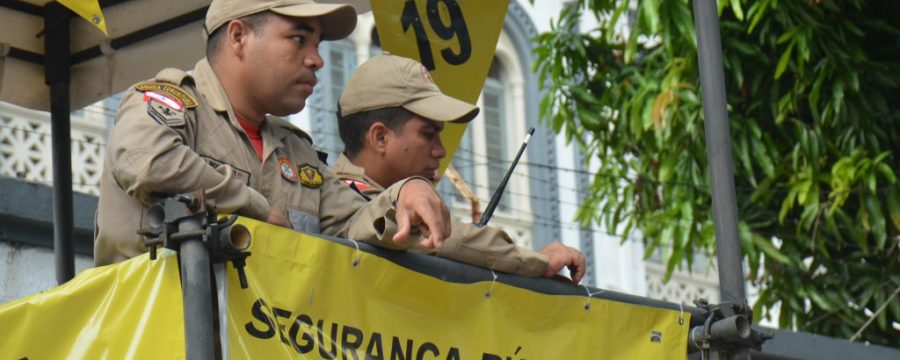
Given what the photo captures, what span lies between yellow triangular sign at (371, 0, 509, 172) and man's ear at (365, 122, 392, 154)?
1.02 m

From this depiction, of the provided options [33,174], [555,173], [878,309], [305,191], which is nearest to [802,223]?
[878,309]

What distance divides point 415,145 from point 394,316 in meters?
1.02

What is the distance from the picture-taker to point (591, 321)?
16.2ft

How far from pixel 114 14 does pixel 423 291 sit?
7.23 ft

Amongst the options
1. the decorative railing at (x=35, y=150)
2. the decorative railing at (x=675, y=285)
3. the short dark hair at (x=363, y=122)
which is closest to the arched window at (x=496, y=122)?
the decorative railing at (x=675, y=285)

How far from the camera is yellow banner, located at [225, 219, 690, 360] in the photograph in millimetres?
4113

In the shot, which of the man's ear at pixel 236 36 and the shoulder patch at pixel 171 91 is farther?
the man's ear at pixel 236 36

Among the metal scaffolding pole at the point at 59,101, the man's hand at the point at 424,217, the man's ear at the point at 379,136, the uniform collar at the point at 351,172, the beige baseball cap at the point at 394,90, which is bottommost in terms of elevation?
the man's hand at the point at 424,217

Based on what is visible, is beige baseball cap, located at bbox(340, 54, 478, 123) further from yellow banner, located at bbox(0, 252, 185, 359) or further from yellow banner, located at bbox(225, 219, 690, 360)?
yellow banner, located at bbox(0, 252, 185, 359)

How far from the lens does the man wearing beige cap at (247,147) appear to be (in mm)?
4207

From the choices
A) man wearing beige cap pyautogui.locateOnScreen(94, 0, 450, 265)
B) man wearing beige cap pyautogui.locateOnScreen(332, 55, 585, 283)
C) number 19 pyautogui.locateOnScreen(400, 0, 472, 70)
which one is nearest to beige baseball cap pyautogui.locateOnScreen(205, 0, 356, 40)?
man wearing beige cap pyautogui.locateOnScreen(94, 0, 450, 265)

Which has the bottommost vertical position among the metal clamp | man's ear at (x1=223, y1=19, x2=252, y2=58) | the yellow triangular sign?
the metal clamp

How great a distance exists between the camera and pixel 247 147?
4.63m

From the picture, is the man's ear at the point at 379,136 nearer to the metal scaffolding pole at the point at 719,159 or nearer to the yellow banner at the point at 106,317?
the metal scaffolding pole at the point at 719,159
